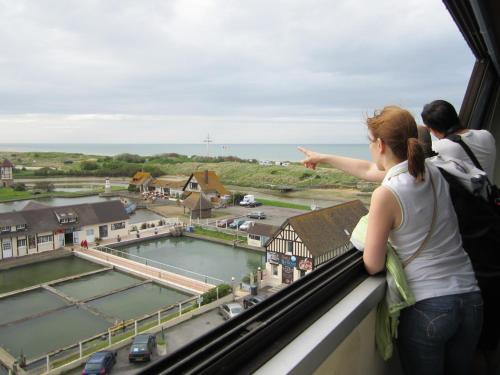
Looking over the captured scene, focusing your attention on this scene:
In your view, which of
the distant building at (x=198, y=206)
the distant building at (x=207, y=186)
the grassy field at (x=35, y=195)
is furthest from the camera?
the distant building at (x=198, y=206)

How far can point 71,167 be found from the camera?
637 centimetres

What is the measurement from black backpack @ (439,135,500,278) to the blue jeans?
0.59 feet

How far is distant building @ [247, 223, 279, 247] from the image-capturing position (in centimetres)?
714

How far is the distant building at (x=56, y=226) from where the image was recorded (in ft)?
16.0

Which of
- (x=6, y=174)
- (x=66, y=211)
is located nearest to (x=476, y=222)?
(x=6, y=174)

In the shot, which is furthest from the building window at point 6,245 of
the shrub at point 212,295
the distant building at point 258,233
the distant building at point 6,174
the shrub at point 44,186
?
the distant building at point 258,233

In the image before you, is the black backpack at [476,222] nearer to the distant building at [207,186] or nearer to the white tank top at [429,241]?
the white tank top at [429,241]

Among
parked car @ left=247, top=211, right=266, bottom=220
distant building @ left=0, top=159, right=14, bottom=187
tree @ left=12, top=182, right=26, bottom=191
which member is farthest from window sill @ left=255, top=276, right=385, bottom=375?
parked car @ left=247, top=211, right=266, bottom=220

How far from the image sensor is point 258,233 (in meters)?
7.66

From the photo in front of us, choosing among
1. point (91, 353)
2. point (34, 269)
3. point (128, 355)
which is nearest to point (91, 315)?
point (91, 353)

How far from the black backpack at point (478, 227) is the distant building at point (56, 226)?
4.35 m

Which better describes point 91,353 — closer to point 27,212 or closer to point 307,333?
point 307,333

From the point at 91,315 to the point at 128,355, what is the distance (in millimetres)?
1546

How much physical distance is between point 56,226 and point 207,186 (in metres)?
4.32
